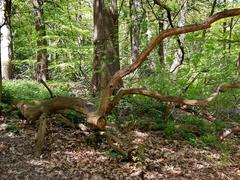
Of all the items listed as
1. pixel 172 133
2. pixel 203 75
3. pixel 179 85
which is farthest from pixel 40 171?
pixel 203 75

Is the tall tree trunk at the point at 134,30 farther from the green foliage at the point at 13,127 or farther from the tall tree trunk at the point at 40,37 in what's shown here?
the green foliage at the point at 13,127

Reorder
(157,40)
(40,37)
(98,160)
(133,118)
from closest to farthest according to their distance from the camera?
(157,40) < (98,160) < (133,118) < (40,37)

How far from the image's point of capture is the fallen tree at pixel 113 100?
4.82 m

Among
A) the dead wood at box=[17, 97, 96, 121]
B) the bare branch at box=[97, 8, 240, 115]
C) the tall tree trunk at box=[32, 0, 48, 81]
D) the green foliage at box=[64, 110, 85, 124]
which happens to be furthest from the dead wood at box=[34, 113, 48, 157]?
the tall tree trunk at box=[32, 0, 48, 81]

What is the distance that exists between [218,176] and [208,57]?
3.15 m

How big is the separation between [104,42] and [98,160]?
13.5 feet

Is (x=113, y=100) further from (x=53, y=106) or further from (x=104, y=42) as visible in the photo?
(x=104, y=42)

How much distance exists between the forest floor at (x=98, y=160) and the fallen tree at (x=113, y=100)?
39 cm

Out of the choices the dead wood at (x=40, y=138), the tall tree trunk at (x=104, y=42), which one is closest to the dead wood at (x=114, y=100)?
the dead wood at (x=40, y=138)

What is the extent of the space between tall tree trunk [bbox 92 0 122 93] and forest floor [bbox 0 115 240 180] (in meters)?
2.54

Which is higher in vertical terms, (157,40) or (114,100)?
(157,40)

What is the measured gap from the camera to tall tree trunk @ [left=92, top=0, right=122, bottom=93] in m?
8.89

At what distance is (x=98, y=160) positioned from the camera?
222 inches

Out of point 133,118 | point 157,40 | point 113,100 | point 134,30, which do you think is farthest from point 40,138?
point 134,30
